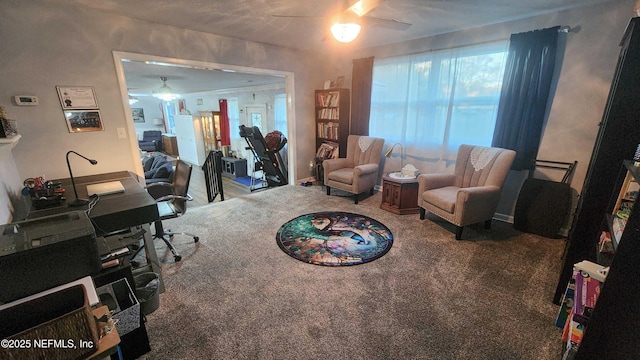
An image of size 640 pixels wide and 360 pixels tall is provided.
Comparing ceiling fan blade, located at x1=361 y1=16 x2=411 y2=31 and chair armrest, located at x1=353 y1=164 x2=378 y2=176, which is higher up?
ceiling fan blade, located at x1=361 y1=16 x2=411 y2=31

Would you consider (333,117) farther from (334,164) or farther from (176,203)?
(176,203)

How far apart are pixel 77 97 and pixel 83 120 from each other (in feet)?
0.72

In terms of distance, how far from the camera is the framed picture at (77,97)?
2.39 metres

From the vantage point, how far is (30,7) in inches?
84.4

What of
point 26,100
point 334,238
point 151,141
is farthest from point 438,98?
point 151,141

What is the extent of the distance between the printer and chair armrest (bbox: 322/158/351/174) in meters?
3.07

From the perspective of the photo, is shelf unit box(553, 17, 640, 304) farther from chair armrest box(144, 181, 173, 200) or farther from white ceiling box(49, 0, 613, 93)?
chair armrest box(144, 181, 173, 200)

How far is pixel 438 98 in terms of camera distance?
3396mm

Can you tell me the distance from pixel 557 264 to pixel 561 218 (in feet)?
2.11

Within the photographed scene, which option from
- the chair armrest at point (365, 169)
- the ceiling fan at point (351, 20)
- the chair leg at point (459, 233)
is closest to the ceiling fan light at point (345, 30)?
the ceiling fan at point (351, 20)

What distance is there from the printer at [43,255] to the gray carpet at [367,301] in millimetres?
714

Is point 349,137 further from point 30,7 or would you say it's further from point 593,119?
point 30,7

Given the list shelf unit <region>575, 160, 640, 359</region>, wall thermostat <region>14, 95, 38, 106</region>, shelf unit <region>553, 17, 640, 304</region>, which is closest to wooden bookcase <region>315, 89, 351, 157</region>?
shelf unit <region>553, 17, 640, 304</region>

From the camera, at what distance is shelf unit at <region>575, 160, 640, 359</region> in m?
0.99
